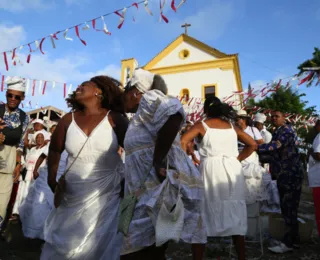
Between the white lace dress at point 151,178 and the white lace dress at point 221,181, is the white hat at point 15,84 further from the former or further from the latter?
the white lace dress at point 221,181

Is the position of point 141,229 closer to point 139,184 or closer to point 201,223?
point 139,184

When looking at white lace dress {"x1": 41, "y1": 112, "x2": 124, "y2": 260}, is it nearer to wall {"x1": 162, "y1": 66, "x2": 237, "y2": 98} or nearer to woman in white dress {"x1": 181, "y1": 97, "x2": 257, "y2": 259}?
woman in white dress {"x1": 181, "y1": 97, "x2": 257, "y2": 259}

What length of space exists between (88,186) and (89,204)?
0.14 metres

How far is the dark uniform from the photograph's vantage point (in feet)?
12.8

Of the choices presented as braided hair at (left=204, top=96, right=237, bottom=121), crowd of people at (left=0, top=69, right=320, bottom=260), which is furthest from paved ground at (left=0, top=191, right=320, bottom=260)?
braided hair at (left=204, top=96, right=237, bottom=121)

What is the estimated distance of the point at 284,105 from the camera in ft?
88.8

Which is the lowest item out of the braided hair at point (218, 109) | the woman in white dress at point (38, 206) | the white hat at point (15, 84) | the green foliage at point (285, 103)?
the woman in white dress at point (38, 206)

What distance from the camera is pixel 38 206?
4.36 m

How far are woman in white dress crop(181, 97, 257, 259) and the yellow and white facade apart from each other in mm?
18200

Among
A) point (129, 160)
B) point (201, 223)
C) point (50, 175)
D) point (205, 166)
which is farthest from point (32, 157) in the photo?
point (201, 223)

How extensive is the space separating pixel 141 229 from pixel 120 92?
1.31 metres

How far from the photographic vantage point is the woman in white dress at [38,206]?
13.7ft

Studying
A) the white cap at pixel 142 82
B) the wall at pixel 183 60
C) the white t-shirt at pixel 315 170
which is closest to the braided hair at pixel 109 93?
the white cap at pixel 142 82

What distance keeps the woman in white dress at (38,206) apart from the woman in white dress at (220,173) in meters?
2.09
